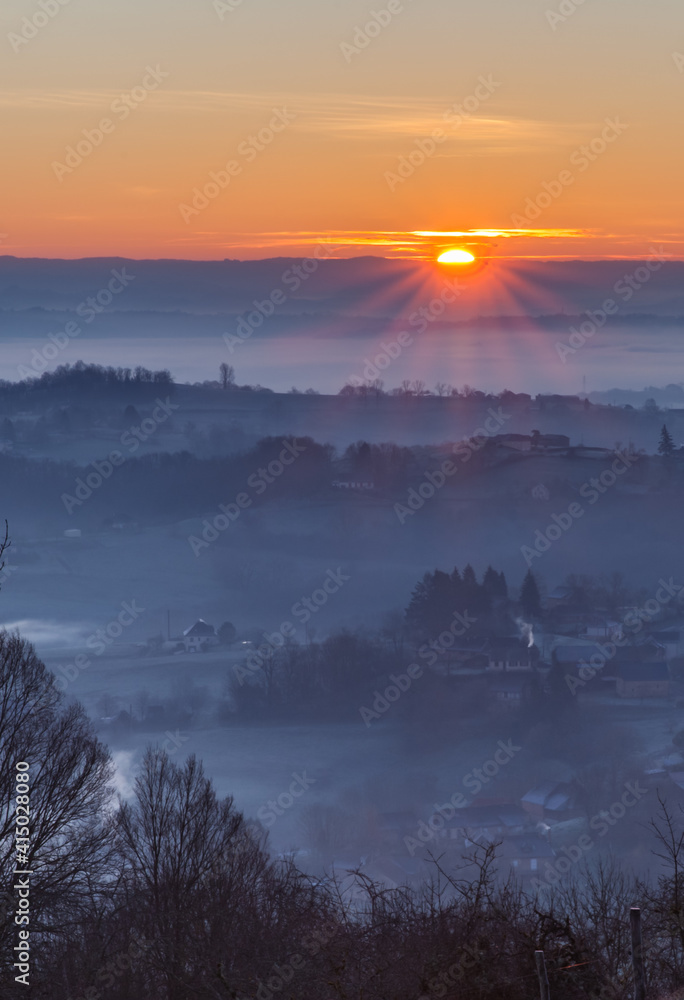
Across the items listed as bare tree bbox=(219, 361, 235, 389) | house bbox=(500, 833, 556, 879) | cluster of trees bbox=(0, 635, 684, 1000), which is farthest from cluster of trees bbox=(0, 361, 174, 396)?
cluster of trees bbox=(0, 635, 684, 1000)

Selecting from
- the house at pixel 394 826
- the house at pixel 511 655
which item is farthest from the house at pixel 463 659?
the house at pixel 394 826

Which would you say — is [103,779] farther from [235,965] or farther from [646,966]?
[646,966]

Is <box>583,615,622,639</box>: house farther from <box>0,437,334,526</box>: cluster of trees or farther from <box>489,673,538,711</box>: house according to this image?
<box>0,437,334,526</box>: cluster of trees

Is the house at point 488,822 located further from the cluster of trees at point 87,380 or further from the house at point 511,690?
the cluster of trees at point 87,380

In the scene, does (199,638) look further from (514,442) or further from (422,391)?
(422,391)

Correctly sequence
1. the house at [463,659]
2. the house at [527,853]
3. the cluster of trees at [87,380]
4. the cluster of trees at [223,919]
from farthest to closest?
the cluster of trees at [87,380], the house at [463,659], the house at [527,853], the cluster of trees at [223,919]

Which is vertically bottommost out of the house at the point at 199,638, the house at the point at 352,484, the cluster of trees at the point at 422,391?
the house at the point at 199,638

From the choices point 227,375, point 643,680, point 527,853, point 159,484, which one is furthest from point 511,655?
point 227,375
